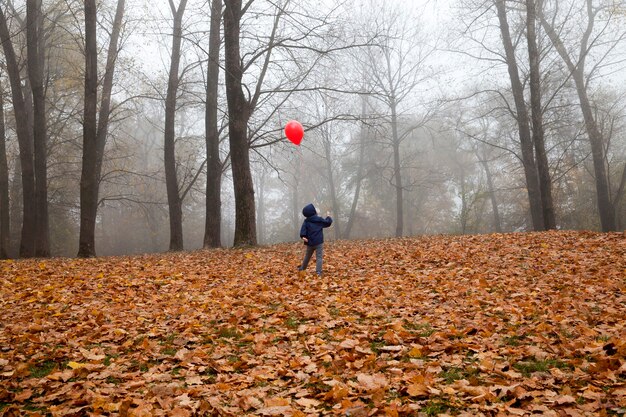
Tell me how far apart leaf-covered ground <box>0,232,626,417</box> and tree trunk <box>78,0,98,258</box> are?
382 centimetres

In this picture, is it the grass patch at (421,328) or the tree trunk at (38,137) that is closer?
the grass patch at (421,328)

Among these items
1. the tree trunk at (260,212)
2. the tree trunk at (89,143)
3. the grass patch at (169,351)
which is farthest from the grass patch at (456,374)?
the tree trunk at (260,212)

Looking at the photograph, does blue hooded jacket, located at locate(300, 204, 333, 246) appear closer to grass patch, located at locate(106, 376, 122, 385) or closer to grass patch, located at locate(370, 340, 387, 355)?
grass patch, located at locate(370, 340, 387, 355)

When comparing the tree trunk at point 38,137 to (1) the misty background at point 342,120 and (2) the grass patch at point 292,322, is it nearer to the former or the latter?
(1) the misty background at point 342,120

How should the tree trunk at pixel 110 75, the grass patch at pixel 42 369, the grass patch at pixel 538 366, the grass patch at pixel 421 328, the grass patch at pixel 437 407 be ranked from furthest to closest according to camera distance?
the tree trunk at pixel 110 75 → the grass patch at pixel 421 328 → the grass patch at pixel 42 369 → the grass patch at pixel 538 366 → the grass patch at pixel 437 407

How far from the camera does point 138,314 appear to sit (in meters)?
6.27

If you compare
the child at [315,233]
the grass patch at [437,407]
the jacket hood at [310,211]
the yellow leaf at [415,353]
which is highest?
the jacket hood at [310,211]

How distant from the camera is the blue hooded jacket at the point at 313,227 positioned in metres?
9.06

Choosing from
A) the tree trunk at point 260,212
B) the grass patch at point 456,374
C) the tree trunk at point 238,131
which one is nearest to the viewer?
the grass patch at point 456,374

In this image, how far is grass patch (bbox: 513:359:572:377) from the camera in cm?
389

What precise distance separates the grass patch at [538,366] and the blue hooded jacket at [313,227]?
206 inches

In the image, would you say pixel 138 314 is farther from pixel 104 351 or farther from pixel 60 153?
pixel 60 153

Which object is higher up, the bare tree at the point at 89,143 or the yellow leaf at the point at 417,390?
the bare tree at the point at 89,143

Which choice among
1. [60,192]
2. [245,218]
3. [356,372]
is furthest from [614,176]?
[60,192]
